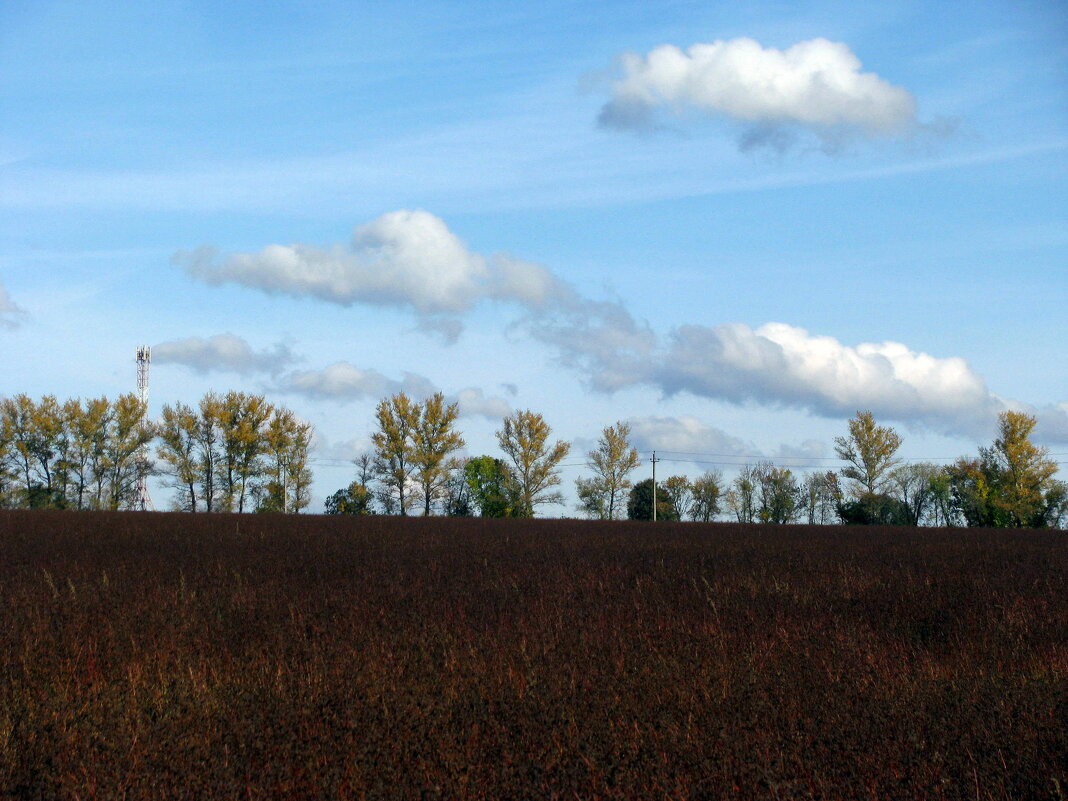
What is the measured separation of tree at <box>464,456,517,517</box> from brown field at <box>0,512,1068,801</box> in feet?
131

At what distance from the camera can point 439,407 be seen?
46312 millimetres

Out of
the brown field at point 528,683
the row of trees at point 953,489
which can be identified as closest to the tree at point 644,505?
the row of trees at point 953,489

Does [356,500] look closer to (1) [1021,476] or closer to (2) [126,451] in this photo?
(2) [126,451]

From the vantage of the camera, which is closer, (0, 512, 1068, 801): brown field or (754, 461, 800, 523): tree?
(0, 512, 1068, 801): brown field

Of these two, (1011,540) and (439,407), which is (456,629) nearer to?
(1011,540)

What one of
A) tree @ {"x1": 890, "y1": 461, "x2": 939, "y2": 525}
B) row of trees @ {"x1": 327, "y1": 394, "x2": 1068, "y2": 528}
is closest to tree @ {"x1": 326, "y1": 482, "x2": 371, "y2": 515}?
row of trees @ {"x1": 327, "y1": 394, "x2": 1068, "y2": 528}

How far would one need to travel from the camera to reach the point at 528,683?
5324mm

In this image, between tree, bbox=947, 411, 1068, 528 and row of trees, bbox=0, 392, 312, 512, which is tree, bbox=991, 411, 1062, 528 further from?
row of trees, bbox=0, 392, 312, 512

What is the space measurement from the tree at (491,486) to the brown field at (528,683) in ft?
131

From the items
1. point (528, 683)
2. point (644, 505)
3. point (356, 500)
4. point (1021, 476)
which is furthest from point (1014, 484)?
point (528, 683)

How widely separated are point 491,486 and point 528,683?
49333mm

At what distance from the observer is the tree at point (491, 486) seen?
5000cm

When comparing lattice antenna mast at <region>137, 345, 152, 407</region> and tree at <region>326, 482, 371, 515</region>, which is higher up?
lattice antenna mast at <region>137, 345, 152, 407</region>

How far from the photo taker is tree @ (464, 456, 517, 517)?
5000cm
